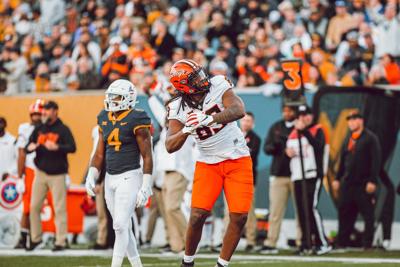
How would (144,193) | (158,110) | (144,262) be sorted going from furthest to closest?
(158,110) → (144,262) → (144,193)

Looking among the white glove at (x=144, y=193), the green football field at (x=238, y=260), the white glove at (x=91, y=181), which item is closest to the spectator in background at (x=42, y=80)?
the green football field at (x=238, y=260)

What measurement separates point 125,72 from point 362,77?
173 inches

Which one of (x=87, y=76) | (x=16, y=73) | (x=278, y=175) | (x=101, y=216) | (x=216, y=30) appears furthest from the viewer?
(x=16, y=73)

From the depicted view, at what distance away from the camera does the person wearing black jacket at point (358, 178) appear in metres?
15.2

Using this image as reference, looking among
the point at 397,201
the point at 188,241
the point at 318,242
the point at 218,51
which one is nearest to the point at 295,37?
the point at 218,51

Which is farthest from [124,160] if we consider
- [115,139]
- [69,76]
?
[69,76]

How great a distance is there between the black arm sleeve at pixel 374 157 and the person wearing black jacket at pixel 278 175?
120 centimetres

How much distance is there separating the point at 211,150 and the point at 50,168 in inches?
198

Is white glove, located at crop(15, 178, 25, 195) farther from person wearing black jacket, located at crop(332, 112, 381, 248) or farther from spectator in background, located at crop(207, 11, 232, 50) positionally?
spectator in background, located at crop(207, 11, 232, 50)

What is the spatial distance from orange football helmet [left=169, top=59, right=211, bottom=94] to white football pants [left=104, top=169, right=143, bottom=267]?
3.80ft

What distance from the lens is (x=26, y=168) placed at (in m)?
15.5

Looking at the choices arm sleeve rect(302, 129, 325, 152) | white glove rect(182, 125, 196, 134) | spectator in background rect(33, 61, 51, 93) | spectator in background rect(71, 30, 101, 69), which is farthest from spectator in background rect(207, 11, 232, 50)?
white glove rect(182, 125, 196, 134)

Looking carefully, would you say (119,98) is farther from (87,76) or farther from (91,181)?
(87,76)

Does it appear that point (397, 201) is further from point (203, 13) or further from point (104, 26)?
point (104, 26)
